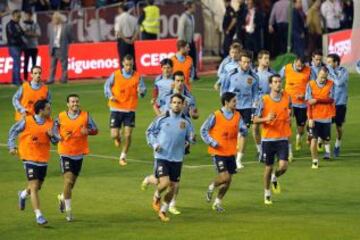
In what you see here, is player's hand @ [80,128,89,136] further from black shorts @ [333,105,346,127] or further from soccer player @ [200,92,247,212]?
black shorts @ [333,105,346,127]

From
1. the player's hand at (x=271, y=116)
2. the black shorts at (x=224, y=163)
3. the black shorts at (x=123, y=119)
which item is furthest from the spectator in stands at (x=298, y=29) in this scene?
the black shorts at (x=224, y=163)

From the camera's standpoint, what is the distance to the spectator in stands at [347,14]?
2133 inches

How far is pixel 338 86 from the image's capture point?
33.2m

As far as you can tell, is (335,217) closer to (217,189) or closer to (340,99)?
(217,189)

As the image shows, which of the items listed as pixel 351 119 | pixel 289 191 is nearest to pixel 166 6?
pixel 351 119

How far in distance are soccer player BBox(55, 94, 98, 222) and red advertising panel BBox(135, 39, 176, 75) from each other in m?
24.1

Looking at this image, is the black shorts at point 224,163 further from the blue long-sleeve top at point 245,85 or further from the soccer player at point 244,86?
the blue long-sleeve top at point 245,85

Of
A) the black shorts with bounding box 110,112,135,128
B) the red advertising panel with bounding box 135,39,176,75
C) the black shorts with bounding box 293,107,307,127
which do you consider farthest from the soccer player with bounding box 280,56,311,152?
the red advertising panel with bounding box 135,39,176,75

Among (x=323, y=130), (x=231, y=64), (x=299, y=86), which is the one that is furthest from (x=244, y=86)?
(x=299, y=86)

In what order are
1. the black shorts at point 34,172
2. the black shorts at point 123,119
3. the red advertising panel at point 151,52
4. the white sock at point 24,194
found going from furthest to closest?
the red advertising panel at point 151,52, the black shorts at point 123,119, the white sock at point 24,194, the black shorts at point 34,172

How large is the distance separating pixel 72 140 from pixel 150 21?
24.7m

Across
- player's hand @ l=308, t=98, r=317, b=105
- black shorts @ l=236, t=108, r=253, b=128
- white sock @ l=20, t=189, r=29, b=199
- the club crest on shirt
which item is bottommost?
white sock @ l=20, t=189, r=29, b=199

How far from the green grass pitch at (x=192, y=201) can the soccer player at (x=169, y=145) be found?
0.59 metres

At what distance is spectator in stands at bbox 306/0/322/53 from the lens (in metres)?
51.6
